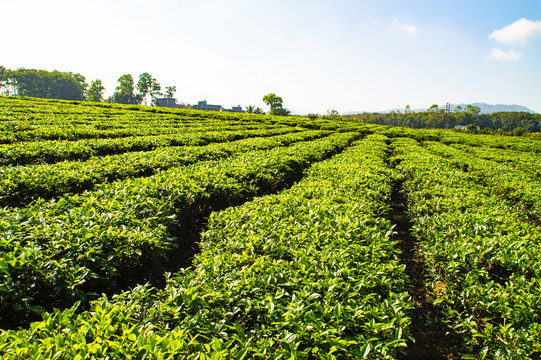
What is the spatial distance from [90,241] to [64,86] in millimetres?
127484

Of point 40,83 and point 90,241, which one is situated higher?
point 40,83

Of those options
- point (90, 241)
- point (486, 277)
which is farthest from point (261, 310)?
point (486, 277)

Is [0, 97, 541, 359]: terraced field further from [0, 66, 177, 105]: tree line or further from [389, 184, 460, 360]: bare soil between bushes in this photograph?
[0, 66, 177, 105]: tree line

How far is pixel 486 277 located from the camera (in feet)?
9.98

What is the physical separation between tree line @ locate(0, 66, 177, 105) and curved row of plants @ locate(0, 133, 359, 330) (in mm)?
104078

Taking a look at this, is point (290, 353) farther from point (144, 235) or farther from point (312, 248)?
point (144, 235)

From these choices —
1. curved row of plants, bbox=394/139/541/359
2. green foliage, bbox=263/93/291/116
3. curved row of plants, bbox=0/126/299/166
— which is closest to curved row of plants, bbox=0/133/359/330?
curved row of plants, bbox=394/139/541/359

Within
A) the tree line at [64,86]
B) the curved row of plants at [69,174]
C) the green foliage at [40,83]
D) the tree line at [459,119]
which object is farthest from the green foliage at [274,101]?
the green foliage at [40,83]

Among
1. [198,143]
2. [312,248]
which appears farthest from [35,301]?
[198,143]

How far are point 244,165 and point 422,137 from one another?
3057cm

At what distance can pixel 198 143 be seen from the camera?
1376 cm

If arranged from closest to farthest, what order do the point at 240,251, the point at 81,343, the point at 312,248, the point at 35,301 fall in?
the point at 81,343, the point at 35,301, the point at 312,248, the point at 240,251

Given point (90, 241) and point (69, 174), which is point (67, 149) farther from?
point (90, 241)

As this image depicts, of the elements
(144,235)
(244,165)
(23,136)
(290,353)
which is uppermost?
(23,136)
